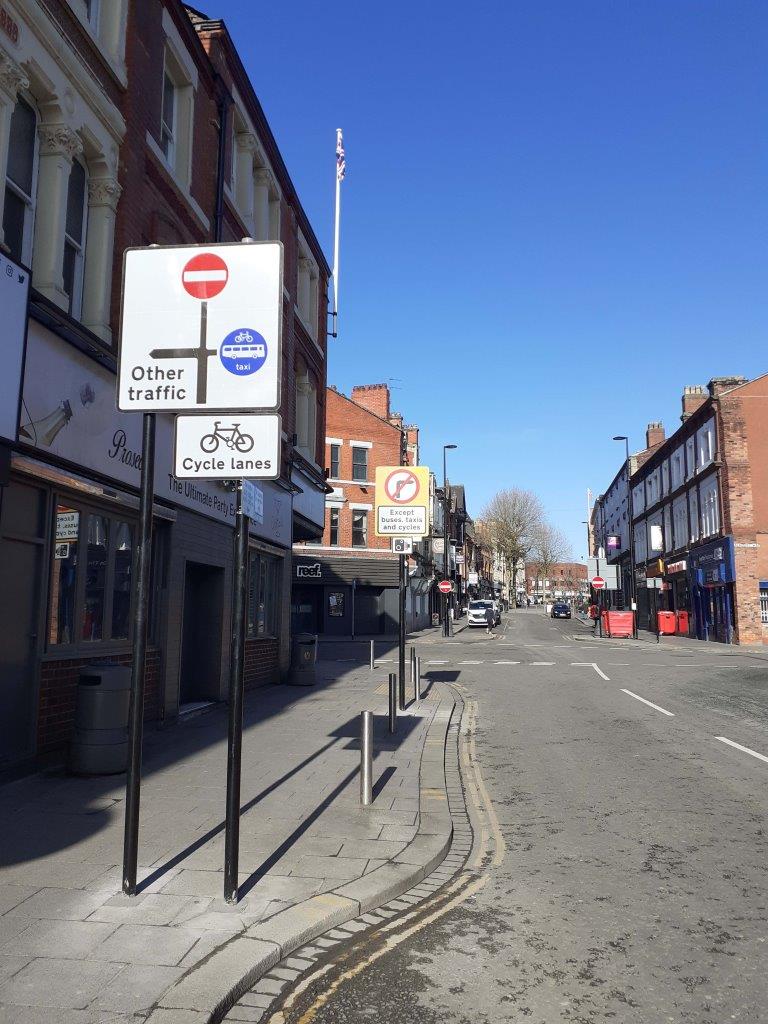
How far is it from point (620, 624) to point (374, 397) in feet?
62.9

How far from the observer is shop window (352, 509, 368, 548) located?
40.9 meters

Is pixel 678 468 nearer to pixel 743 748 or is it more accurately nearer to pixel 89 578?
pixel 743 748

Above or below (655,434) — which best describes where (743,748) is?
below

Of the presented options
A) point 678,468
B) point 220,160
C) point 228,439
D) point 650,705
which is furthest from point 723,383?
point 228,439

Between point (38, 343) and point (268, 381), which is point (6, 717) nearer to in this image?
point (38, 343)

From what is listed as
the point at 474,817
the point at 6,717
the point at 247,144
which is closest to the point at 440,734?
the point at 474,817

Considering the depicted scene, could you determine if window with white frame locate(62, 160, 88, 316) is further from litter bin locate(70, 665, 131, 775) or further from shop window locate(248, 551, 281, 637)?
shop window locate(248, 551, 281, 637)

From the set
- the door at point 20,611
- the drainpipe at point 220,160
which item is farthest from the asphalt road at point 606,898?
the drainpipe at point 220,160

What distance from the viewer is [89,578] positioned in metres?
9.11

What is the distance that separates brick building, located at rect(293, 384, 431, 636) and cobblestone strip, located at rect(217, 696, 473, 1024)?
32.0 metres

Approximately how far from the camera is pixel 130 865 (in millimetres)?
4586

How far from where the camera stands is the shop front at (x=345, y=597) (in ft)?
129

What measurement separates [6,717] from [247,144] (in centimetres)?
1252

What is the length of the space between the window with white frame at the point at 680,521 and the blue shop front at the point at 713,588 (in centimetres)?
234
